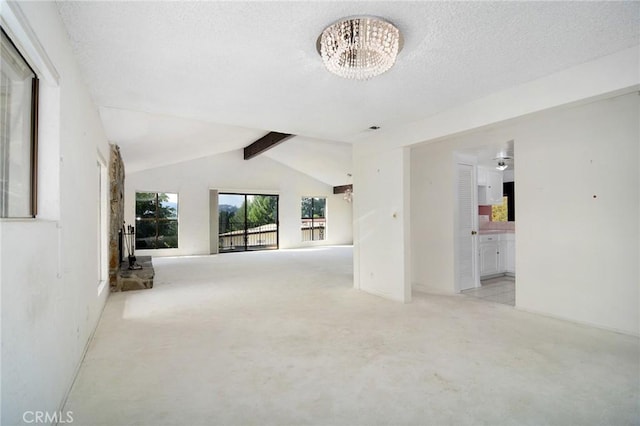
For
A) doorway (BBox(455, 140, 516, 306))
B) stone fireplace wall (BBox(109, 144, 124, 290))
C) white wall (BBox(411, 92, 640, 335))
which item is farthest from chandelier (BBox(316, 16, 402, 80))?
stone fireplace wall (BBox(109, 144, 124, 290))

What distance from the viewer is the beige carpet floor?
1.88 meters

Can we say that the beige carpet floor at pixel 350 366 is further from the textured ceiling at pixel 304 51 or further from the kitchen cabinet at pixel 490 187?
the kitchen cabinet at pixel 490 187

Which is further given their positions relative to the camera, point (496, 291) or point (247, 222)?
point (247, 222)

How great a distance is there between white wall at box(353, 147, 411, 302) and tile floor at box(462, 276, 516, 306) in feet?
3.74

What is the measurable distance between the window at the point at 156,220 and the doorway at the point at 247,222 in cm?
132

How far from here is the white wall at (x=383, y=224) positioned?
425 cm

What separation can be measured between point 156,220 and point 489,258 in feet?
26.8

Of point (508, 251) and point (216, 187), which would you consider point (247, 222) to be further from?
point (508, 251)

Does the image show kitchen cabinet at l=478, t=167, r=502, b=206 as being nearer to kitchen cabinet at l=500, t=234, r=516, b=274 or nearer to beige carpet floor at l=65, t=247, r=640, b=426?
kitchen cabinet at l=500, t=234, r=516, b=274

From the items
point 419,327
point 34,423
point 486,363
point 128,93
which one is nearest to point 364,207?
point 419,327

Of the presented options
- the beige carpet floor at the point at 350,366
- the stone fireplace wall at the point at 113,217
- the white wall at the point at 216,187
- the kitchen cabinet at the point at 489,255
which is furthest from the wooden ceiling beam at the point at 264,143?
the kitchen cabinet at the point at 489,255

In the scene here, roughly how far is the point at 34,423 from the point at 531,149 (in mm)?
4690

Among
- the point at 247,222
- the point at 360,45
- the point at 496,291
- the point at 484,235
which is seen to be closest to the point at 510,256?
the point at 484,235

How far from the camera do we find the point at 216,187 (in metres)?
9.91
